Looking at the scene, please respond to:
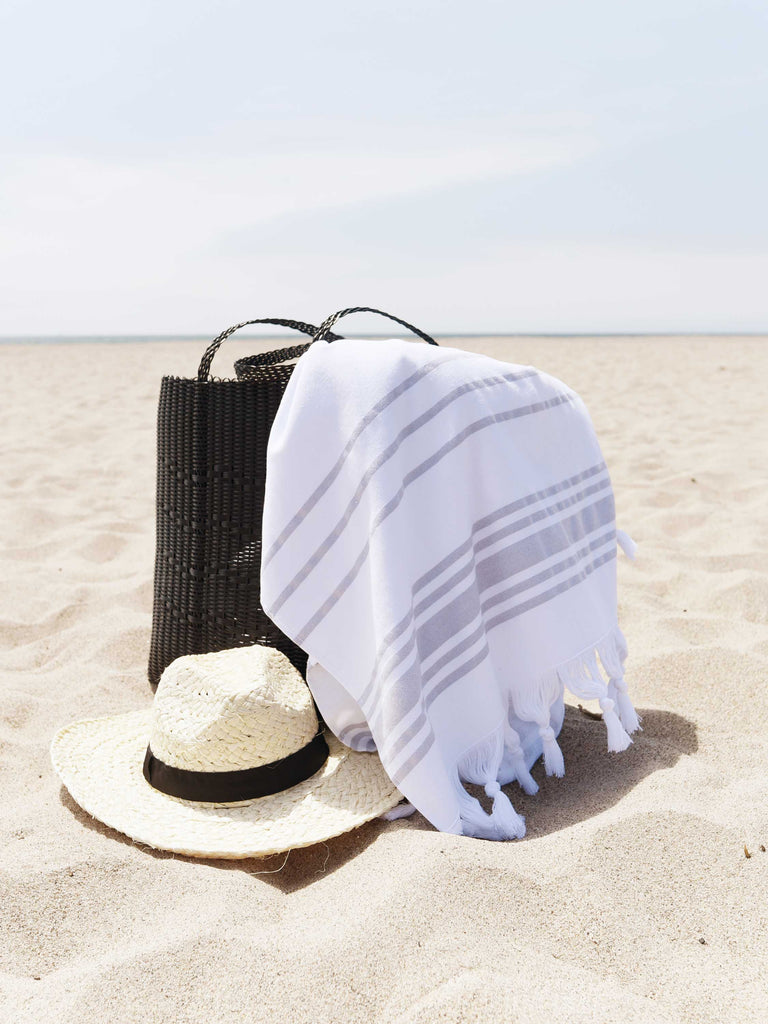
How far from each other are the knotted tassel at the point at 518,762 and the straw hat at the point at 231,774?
0.80 feet

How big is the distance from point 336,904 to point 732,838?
639 millimetres

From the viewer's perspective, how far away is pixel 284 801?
160 cm

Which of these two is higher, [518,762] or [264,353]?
[264,353]

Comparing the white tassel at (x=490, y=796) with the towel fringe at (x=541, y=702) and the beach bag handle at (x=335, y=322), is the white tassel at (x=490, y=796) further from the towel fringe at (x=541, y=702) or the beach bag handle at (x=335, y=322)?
the beach bag handle at (x=335, y=322)

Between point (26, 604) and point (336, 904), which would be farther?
point (26, 604)

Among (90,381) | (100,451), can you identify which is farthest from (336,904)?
(90,381)

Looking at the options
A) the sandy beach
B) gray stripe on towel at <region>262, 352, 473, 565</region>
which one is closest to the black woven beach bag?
the sandy beach

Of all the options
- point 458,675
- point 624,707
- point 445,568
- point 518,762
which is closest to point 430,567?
point 445,568

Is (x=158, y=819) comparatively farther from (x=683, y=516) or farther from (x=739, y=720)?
(x=683, y=516)

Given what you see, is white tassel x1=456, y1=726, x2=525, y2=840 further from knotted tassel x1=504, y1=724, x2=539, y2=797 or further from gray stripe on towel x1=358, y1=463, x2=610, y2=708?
gray stripe on towel x1=358, y1=463, x2=610, y2=708

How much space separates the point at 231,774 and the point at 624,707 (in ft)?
2.71

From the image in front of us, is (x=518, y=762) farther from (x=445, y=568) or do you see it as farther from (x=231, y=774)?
(x=231, y=774)

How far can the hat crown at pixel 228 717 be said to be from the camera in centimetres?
156

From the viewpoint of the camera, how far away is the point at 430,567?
1.56 meters
